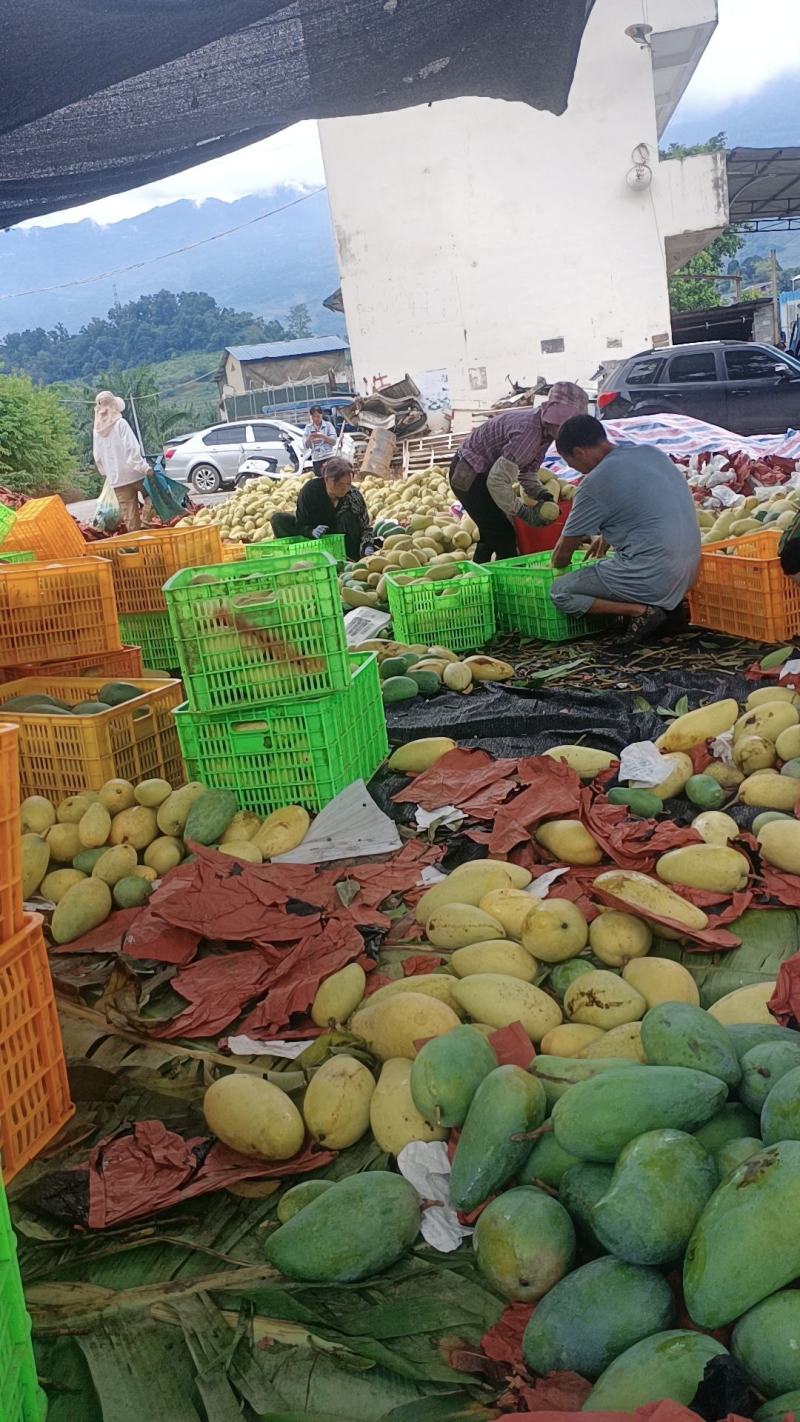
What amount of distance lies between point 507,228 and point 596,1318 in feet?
68.9

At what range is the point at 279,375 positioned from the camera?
44375mm

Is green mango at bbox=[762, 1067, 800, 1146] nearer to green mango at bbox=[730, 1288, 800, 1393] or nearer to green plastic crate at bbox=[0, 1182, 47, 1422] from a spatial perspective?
green mango at bbox=[730, 1288, 800, 1393]

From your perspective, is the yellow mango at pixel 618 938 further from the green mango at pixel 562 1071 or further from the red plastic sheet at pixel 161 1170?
the red plastic sheet at pixel 161 1170

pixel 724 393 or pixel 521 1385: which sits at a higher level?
pixel 724 393

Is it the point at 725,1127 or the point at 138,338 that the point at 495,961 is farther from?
the point at 138,338

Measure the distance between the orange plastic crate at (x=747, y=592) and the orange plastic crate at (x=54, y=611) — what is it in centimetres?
284

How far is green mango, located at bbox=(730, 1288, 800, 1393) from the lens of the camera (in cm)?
122

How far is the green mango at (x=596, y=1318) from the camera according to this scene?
1.37m

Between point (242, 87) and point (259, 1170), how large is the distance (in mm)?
4014

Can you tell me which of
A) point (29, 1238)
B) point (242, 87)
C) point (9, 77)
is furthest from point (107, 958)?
point (242, 87)

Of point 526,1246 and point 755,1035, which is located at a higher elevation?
point 755,1035

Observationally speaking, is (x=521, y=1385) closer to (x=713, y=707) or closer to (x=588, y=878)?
(x=588, y=878)

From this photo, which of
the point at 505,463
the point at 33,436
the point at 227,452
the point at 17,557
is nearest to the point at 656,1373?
the point at 17,557

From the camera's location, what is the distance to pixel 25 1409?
1.40 meters
